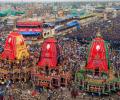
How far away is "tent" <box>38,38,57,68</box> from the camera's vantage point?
39344 millimetres

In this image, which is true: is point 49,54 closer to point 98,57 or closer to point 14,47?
point 14,47

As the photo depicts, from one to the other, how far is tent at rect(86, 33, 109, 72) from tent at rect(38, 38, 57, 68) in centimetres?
441

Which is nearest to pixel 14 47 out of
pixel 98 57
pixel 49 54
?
pixel 49 54

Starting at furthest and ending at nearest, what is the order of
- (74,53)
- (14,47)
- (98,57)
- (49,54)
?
(74,53), (14,47), (49,54), (98,57)

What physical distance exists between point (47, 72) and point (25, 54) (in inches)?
190

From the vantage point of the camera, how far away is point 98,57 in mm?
37125

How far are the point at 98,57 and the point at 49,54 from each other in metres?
6.00

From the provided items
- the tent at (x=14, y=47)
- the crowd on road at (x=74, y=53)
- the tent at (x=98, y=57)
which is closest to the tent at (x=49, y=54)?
the crowd on road at (x=74, y=53)

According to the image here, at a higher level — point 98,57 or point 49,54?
point 98,57

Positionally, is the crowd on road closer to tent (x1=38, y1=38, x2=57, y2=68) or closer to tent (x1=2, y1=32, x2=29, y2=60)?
tent (x1=2, y1=32, x2=29, y2=60)

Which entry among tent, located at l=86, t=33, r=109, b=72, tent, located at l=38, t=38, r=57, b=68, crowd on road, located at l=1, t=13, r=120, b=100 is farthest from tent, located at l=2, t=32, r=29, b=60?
tent, located at l=86, t=33, r=109, b=72

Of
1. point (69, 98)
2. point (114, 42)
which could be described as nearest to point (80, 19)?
point (114, 42)

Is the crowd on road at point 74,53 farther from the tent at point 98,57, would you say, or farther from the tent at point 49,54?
the tent at point 98,57

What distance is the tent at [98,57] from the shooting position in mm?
37094
